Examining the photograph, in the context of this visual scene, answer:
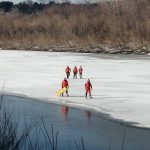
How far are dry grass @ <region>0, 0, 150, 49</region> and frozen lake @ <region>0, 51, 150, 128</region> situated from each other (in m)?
15.3

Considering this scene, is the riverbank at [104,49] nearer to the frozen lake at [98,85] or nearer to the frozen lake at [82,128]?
the frozen lake at [98,85]

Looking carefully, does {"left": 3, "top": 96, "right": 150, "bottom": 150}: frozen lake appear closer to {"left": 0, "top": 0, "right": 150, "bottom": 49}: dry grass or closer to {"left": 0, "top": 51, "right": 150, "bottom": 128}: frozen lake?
{"left": 0, "top": 51, "right": 150, "bottom": 128}: frozen lake

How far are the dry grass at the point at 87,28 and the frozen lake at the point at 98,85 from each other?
15339 mm

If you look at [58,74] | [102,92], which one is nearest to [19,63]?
[58,74]

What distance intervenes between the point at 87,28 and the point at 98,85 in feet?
102

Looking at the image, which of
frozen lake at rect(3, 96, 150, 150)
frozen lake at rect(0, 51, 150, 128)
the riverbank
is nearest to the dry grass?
the riverbank

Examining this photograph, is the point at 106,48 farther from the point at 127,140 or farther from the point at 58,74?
the point at 127,140

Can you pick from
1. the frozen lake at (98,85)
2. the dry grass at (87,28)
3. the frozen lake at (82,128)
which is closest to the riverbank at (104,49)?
the dry grass at (87,28)

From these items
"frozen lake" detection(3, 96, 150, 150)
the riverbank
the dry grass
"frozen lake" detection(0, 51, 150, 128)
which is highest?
the dry grass

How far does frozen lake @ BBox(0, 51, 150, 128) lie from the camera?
16.0 m

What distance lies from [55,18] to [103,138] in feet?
150

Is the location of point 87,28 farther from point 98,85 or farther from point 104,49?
point 98,85

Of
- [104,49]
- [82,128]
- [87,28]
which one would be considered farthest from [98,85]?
[87,28]

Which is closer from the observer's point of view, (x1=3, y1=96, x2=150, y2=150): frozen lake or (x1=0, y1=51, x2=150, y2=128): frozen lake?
(x1=3, y1=96, x2=150, y2=150): frozen lake
